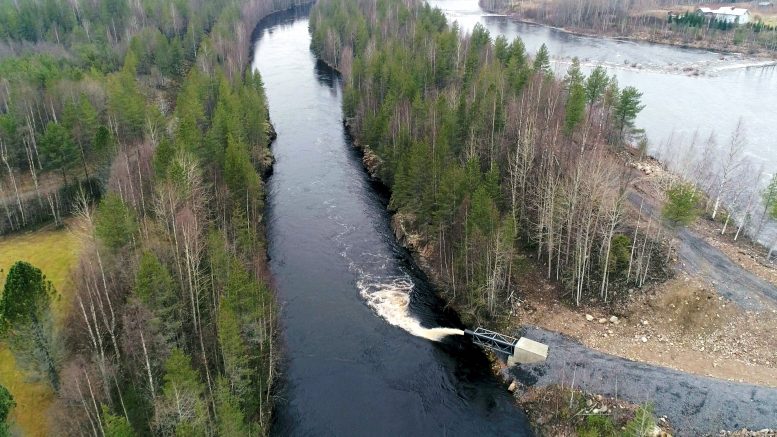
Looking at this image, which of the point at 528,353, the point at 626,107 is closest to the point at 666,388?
the point at 528,353

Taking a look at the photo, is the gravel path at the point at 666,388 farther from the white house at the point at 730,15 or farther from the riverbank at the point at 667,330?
the white house at the point at 730,15

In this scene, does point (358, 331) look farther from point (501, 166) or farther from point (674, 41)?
point (674, 41)

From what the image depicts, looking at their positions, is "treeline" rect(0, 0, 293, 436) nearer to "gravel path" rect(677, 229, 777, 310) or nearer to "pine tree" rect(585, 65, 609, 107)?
"gravel path" rect(677, 229, 777, 310)

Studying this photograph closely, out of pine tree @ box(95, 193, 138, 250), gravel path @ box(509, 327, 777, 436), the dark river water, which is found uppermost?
pine tree @ box(95, 193, 138, 250)

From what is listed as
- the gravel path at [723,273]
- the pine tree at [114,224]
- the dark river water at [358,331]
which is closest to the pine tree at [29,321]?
the pine tree at [114,224]

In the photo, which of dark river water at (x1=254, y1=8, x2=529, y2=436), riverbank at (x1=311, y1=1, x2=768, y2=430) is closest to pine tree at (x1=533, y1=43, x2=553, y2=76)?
riverbank at (x1=311, y1=1, x2=768, y2=430)

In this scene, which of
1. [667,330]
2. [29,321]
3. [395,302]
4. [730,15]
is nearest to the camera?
[29,321]
